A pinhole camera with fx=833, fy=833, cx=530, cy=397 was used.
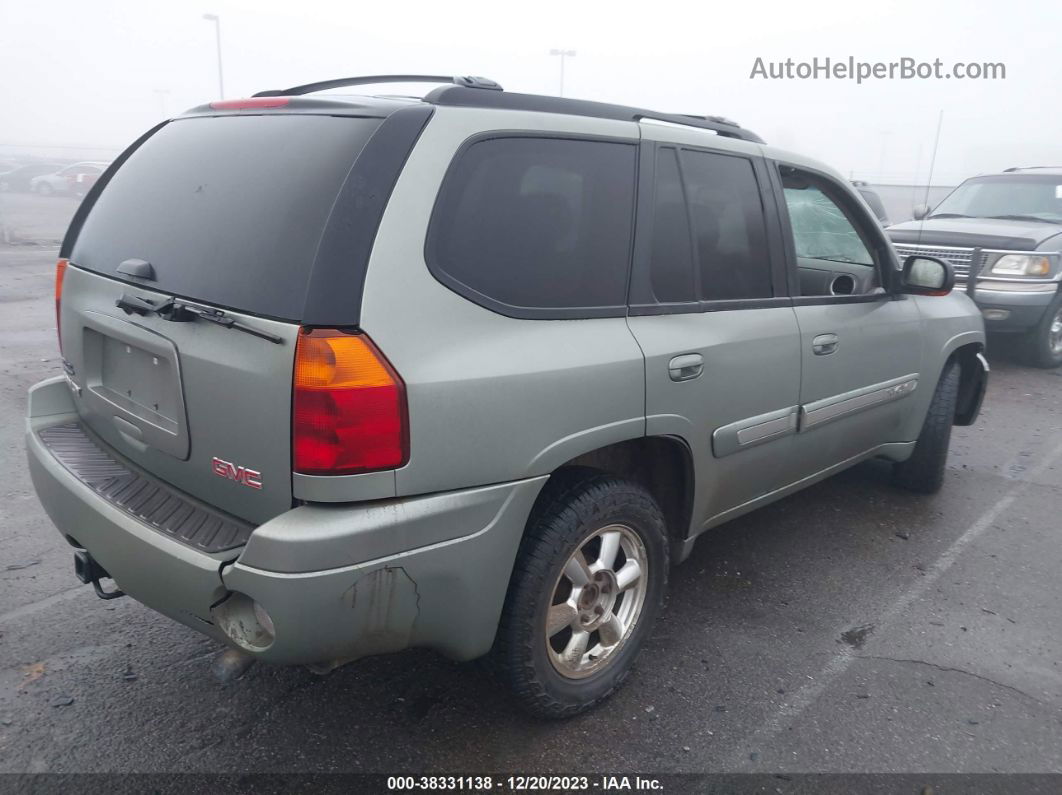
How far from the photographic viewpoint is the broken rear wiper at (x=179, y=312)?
2.08 meters

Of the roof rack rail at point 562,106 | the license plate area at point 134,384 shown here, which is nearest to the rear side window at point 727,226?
the roof rack rail at point 562,106

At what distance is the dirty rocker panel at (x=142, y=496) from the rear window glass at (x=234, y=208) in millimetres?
575

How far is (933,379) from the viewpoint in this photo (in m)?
4.33

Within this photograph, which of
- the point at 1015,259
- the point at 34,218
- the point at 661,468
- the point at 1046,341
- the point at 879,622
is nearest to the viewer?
the point at 661,468

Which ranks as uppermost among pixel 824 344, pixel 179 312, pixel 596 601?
pixel 179 312

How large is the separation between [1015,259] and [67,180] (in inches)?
1175

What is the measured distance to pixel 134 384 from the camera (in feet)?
8.19

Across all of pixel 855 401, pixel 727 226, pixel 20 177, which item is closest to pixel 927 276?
pixel 855 401

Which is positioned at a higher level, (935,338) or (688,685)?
(935,338)

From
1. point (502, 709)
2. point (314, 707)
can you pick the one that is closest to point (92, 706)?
point (314, 707)

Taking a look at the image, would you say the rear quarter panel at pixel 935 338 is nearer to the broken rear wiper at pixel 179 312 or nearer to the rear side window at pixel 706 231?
the rear side window at pixel 706 231

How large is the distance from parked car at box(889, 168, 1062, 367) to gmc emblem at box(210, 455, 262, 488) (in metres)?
6.89

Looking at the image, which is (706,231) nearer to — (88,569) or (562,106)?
(562,106)

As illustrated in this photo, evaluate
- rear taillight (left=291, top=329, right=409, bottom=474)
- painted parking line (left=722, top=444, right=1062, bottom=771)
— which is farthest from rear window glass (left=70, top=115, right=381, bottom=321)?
painted parking line (left=722, top=444, right=1062, bottom=771)
